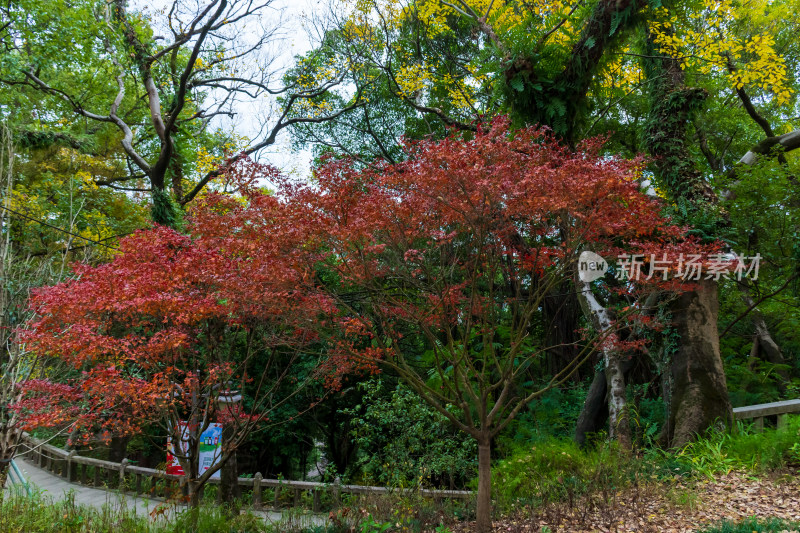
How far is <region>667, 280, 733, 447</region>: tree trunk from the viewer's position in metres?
6.96

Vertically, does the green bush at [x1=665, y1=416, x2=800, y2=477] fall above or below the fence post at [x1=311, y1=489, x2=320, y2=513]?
above

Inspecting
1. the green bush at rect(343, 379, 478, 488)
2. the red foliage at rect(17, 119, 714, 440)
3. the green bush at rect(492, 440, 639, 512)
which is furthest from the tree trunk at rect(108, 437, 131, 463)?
the green bush at rect(492, 440, 639, 512)

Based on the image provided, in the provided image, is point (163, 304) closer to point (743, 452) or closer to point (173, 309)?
point (173, 309)

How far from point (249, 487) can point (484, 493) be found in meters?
6.48

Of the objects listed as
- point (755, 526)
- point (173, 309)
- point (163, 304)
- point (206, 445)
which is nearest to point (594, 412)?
point (755, 526)

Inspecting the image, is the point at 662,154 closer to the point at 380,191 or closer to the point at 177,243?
the point at 380,191

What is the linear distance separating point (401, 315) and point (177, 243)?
3.33m

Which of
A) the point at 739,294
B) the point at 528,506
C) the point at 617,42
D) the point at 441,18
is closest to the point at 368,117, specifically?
the point at 441,18

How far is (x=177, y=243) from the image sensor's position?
22.5ft

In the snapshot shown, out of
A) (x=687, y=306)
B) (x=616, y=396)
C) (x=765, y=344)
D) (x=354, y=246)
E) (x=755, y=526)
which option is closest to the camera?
(x=755, y=526)

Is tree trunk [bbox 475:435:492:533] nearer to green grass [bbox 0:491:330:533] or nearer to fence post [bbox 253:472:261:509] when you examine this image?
green grass [bbox 0:491:330:533]

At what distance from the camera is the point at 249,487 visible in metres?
9.88

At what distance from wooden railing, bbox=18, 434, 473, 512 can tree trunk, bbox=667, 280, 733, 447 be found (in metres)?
3.25

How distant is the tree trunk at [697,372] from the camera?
696 centimetres
